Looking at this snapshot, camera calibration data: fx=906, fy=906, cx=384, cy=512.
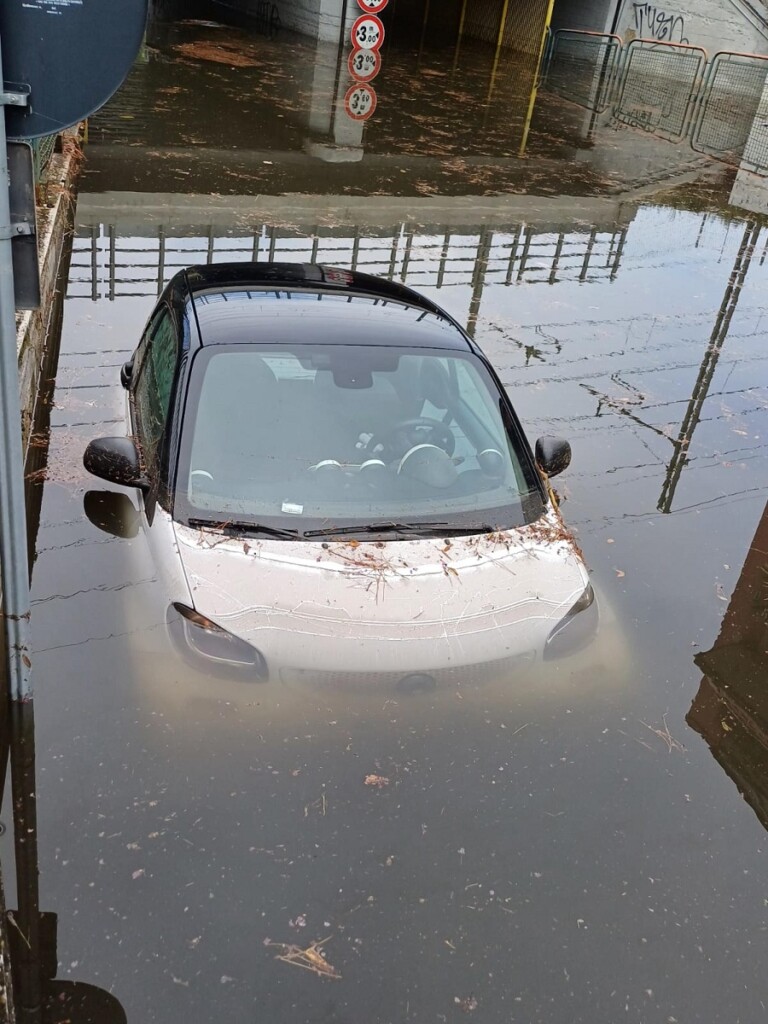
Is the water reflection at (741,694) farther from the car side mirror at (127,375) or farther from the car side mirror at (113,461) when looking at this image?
the car side mirror at (127,375)

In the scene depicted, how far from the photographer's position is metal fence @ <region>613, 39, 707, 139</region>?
77.7 ft

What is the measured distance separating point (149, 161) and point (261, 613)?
37.4ft

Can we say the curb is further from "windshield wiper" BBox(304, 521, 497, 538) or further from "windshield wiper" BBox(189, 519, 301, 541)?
"windshield wiper" BBox(304, 521, 497, 538)

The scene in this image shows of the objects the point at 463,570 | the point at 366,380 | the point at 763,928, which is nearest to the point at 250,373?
the point at 366,380

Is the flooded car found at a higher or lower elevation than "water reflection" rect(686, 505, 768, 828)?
higher

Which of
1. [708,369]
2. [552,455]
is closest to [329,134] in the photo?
[708,369]

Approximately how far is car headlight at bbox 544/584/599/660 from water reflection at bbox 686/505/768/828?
0.70 meters

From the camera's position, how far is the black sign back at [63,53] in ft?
9.20

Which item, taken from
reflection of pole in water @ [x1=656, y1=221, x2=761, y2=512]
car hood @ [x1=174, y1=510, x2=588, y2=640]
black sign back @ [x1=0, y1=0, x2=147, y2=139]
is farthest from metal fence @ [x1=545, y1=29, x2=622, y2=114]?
black sign back @ [x1=0, y1=0, x2=147, y2=139]

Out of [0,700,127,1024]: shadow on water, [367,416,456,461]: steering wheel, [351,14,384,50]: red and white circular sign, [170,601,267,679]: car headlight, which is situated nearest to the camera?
[0,700,127,1024]: shadow on water

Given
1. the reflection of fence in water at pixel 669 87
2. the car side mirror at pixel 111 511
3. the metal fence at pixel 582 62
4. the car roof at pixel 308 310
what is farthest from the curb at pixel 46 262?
the metal fence at pixel 582 62

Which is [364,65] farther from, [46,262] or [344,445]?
[344,445]

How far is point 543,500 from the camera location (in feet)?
15.6

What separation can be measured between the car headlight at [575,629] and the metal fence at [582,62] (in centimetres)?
2644
